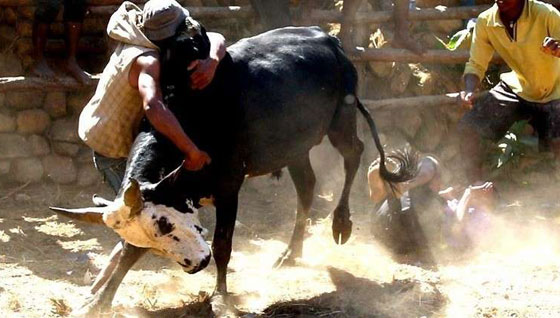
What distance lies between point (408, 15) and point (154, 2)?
145 inches

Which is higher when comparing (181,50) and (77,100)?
(181,50)

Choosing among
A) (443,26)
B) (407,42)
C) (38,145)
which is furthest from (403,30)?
(38,145)

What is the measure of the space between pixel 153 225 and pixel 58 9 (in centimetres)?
335

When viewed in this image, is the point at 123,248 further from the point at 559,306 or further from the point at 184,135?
the point at 559,306

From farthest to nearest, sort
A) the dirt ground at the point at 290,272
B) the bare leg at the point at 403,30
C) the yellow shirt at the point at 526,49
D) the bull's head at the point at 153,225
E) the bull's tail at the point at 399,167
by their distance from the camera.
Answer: the bare leg at the point at 403,30
the yellow shirt at the point at 526,49
the bull's tail at the point at 399,167
the dirt ground at the point at 290,272
the bull's head at the point at 153,225

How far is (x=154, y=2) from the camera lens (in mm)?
5164

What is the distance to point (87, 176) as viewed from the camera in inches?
309

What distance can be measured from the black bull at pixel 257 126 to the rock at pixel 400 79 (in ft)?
6.36

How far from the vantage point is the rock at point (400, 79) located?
8.45 m

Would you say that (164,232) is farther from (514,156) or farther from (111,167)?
(514,156)

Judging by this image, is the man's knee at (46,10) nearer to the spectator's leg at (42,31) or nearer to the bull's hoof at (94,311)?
the spectator's leg at (42,31)

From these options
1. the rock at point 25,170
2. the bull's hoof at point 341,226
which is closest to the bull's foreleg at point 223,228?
the bull's hoof at point 341,226

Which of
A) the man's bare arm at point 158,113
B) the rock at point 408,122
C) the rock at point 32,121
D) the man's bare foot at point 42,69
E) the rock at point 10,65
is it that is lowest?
the rock at point 408,122

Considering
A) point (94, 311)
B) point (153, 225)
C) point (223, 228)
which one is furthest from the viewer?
point (223, 228)
